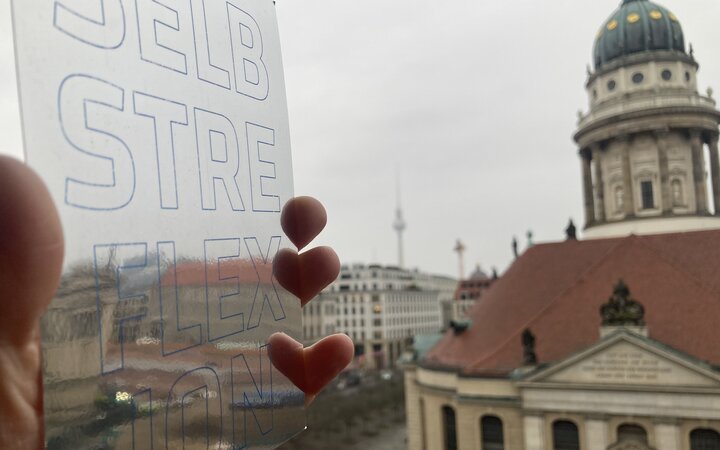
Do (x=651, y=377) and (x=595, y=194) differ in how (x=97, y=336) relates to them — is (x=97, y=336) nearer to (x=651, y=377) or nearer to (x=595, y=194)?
(x=651, y=377)

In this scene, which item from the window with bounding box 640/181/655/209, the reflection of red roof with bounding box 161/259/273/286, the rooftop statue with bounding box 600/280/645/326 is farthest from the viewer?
the window with bounding box 640/181/655/209

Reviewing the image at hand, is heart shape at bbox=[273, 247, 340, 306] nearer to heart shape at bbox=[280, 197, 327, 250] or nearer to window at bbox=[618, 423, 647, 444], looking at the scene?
heart shape at bbox=[280, 197, 327, 250]

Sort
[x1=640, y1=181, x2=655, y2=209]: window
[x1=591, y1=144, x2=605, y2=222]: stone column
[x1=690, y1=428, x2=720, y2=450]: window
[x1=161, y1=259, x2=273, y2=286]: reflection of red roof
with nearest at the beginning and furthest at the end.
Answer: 1. [x1=161, y1=259, x2=273, y2=286]: reflection of red roof
2. [x1=690, y1=428, x2=720, y2=450]: window
3. [x1=640, y1=181, x2=655, y2=209]: window
4. [x1=591, y1=144, x2=605, y2=222]: stone column

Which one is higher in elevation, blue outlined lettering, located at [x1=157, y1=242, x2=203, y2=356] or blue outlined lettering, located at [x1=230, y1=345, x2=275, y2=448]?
blue outlined lettering, located at [x1=157, y1=242, x2=203, y2=356]

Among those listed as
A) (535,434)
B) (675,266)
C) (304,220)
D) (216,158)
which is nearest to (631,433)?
(535,434)

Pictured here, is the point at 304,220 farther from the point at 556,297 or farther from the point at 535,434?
the point at 556,297

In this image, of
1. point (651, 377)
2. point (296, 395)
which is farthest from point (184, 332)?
point (651, 377)

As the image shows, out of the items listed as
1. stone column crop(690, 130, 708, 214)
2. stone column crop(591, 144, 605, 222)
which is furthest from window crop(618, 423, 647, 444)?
stone column crop(690, 130, 708, 214)
